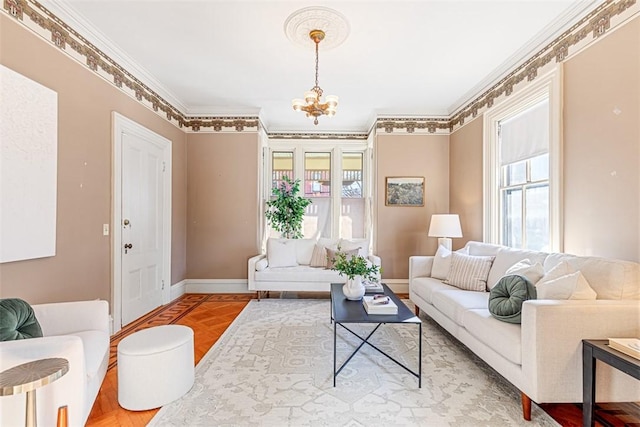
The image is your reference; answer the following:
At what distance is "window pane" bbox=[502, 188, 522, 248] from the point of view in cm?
347

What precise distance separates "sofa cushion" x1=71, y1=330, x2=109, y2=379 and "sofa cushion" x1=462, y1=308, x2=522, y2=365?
258cm

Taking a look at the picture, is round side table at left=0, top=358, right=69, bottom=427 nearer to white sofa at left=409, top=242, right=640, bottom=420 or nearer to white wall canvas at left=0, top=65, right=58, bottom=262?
white wall canvas at left=0, top=65, right=58, bottom=262

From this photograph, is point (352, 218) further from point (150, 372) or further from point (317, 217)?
point (150, 372)

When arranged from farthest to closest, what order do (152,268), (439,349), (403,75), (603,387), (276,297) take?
(276,297)
(152,268)
(403,75)
(439,349)
(603,387)

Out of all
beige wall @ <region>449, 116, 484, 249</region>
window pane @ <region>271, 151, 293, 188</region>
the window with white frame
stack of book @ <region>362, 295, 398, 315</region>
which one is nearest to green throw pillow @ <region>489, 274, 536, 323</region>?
stack of book @ <region>362, 295, 398, 315</region>

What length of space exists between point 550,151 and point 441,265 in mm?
1610

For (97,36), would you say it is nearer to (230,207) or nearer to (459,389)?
(230,207)

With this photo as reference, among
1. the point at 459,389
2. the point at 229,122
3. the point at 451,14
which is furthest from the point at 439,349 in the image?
the point at 229,122

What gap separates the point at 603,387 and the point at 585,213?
135 centimetres

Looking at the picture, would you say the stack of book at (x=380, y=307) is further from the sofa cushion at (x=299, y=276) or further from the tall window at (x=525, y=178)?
the sofa cushion at (x=299, y=276)

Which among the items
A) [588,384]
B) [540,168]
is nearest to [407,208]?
[540,168]

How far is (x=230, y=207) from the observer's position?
16.4 feet

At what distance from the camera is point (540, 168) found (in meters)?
3.11

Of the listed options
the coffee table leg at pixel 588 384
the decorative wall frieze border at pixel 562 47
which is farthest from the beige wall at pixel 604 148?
the coffee table leg at pixel 588 384
